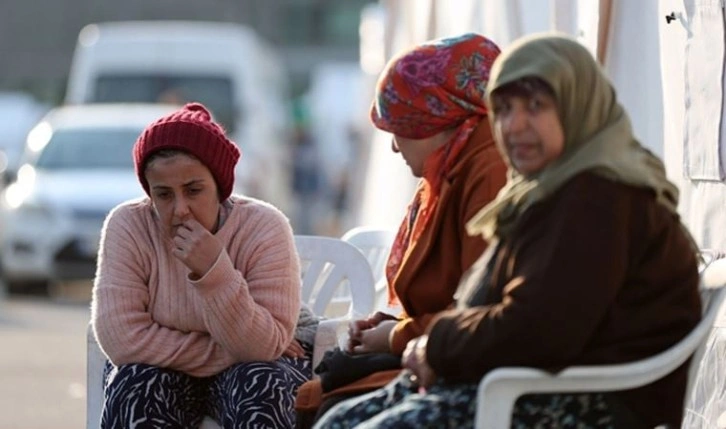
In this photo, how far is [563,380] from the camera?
356 centimetres

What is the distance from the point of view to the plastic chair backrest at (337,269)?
567 centimetres

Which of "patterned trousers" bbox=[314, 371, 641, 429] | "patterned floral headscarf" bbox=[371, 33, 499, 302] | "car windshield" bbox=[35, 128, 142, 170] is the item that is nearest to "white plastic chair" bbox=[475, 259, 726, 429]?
"patterned trousers" bbox=[314, 371, 641, 429]

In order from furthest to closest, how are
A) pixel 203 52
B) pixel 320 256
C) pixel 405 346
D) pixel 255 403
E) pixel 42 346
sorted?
pixel 203 52 < pixel 42 346 < pixel 320 256 < pixel 255 403 < pixel 405 346

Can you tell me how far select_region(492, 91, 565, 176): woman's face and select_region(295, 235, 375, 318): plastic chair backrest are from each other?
2.02 m

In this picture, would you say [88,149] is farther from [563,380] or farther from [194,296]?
[563,380]

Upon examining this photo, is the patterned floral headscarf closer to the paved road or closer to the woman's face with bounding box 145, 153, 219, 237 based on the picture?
the woman's face with bounding box 145, 153, 219, 237

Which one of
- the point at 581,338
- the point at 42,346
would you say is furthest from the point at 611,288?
the point at 42,346

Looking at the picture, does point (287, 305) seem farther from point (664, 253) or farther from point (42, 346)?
point (42, 346)

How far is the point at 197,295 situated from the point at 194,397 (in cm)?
26

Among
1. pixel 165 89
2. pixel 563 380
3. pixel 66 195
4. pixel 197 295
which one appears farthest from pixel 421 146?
pixel 165 89

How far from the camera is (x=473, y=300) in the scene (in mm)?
3709

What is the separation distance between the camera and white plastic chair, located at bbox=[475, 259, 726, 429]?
3.54 m

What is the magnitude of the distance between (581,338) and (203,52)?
15.9 m

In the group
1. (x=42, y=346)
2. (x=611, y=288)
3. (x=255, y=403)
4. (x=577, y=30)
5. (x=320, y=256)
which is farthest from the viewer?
(x=42, y=346)
